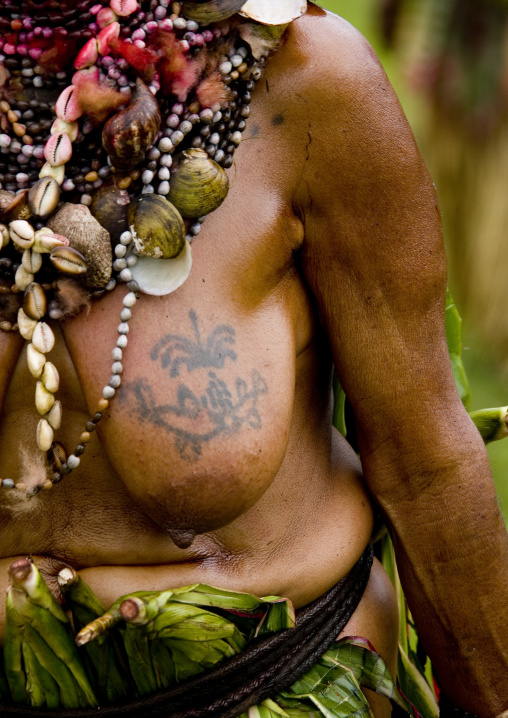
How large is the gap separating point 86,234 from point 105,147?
0.35ft

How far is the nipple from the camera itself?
1.17 meters

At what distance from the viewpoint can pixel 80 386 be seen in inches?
45.6

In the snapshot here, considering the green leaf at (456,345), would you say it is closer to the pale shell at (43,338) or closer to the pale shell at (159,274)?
the pale shell at (159,274)

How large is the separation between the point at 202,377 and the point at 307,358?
0.28 metres

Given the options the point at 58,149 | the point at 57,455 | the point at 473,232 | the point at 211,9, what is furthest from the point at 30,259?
the point at 473,232

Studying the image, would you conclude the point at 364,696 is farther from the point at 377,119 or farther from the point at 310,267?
the point at 377,119

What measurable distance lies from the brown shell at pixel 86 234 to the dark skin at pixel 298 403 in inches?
2.0

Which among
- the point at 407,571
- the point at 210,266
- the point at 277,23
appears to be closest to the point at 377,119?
the point at 277,23

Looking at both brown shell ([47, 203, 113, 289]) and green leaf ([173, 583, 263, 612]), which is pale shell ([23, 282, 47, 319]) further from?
green leaf ([173, 583, 263, 612])

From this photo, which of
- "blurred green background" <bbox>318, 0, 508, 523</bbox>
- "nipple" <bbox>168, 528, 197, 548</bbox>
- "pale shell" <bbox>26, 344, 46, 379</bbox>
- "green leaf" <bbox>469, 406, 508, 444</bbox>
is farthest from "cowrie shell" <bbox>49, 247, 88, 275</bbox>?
"blurred green background" <bbox>318, 0, 508, 523</bbox>

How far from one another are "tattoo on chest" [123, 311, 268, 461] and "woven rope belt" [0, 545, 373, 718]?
35 cm

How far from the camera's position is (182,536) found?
117 centimetres

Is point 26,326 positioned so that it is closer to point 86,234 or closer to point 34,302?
point 34,302

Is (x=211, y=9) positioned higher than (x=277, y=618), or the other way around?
(x=211, y=9)
